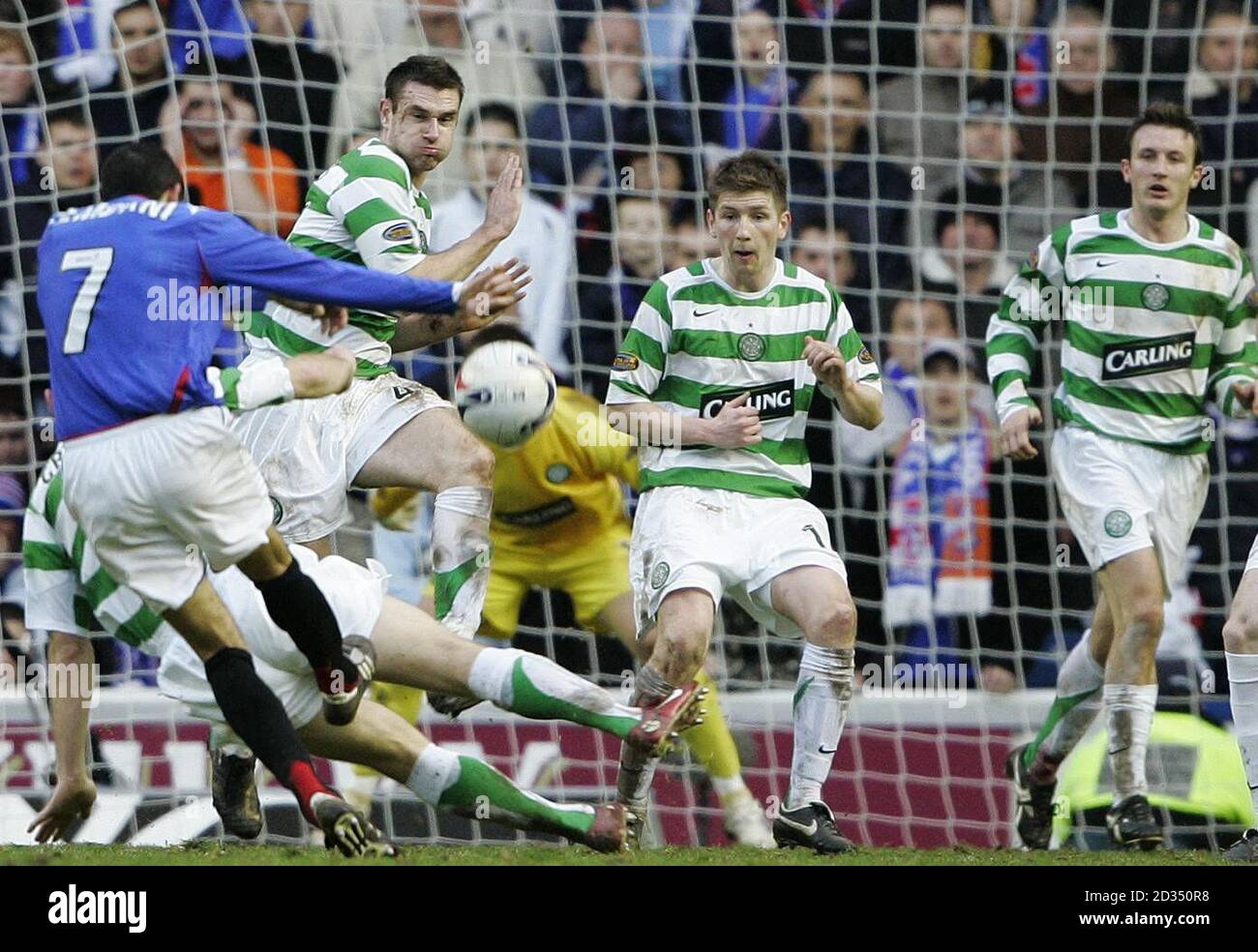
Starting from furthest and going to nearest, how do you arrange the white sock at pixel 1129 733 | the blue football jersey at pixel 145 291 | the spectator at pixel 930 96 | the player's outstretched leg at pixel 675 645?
the spectator at pixel 930 96, the white sock at pixel 1129 733, the player's outstretched leg at pixel 675 645, the blue football jersey at pixel 145 291

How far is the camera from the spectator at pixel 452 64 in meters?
8.84

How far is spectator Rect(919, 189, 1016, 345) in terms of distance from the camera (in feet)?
29.0

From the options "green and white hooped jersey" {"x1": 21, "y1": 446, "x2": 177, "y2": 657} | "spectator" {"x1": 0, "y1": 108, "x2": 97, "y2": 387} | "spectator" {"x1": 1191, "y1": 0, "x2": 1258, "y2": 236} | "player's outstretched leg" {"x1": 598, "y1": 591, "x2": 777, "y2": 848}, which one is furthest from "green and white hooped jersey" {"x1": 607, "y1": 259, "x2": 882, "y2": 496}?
"spectator" {"x1": 1191, "y1": 0, "x2": 1258, "y2": 236}

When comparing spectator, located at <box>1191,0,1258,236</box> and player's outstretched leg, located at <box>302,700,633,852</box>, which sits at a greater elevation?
spectator, located at <box>1191,0,1258,236</box>

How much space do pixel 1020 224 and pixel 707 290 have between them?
3.28 m

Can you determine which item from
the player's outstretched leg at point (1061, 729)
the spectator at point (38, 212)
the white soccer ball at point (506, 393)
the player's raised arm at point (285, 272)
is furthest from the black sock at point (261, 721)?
the spectator at point (38, 212)

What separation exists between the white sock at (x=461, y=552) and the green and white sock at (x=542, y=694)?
87 centimetres

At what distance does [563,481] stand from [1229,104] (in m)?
3.62

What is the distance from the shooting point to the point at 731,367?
6199 millimetres

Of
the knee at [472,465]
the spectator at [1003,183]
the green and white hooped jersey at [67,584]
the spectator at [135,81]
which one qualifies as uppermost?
the spectator at [135,81]

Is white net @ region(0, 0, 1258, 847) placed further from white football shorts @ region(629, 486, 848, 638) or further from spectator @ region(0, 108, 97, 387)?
white football shorts @ region(629, 486, 848, 638)

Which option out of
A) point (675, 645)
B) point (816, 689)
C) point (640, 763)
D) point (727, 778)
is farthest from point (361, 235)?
point (727, 778)

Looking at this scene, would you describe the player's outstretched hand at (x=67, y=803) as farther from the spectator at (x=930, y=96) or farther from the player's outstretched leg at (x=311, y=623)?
the spectator at (x=930, y=96)

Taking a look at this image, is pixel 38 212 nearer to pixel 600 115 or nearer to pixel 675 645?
pixel 600 115
